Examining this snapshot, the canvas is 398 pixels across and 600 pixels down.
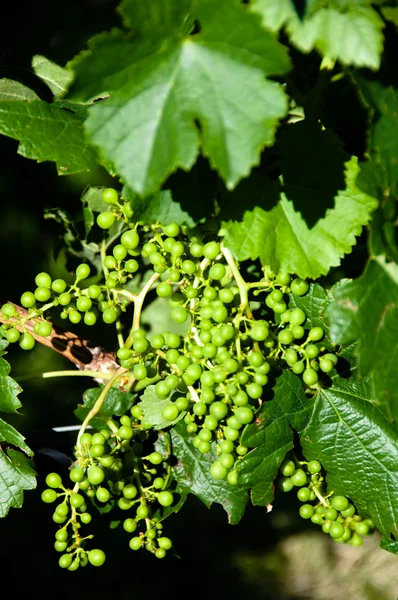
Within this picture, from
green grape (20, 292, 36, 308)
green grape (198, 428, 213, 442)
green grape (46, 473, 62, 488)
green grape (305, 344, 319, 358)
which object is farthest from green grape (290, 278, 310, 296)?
green grape (46, 473, 62, 488)

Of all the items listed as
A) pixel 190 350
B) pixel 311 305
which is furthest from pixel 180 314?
pixel 311 305

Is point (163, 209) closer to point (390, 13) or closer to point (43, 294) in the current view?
point (43, 294)

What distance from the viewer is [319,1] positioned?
95cm

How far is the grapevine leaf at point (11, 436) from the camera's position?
1.43 metres

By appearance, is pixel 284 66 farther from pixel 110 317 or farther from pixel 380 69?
pixel 110 317

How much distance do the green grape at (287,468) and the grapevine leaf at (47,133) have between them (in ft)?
2.49

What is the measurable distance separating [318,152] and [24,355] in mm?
1119

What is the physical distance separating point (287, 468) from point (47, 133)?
0.88 m

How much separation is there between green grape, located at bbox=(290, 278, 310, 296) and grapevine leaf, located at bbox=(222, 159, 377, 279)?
30 mm

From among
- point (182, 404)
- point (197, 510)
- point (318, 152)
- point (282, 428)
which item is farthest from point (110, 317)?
point (197, 510)

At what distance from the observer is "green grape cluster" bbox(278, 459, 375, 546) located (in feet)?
4.55

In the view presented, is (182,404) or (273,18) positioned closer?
(273,18)

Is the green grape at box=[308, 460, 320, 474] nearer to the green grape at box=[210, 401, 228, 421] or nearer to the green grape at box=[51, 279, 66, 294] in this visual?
the green grape at box=[210, 401, 228, 421]

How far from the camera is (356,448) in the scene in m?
1.41
